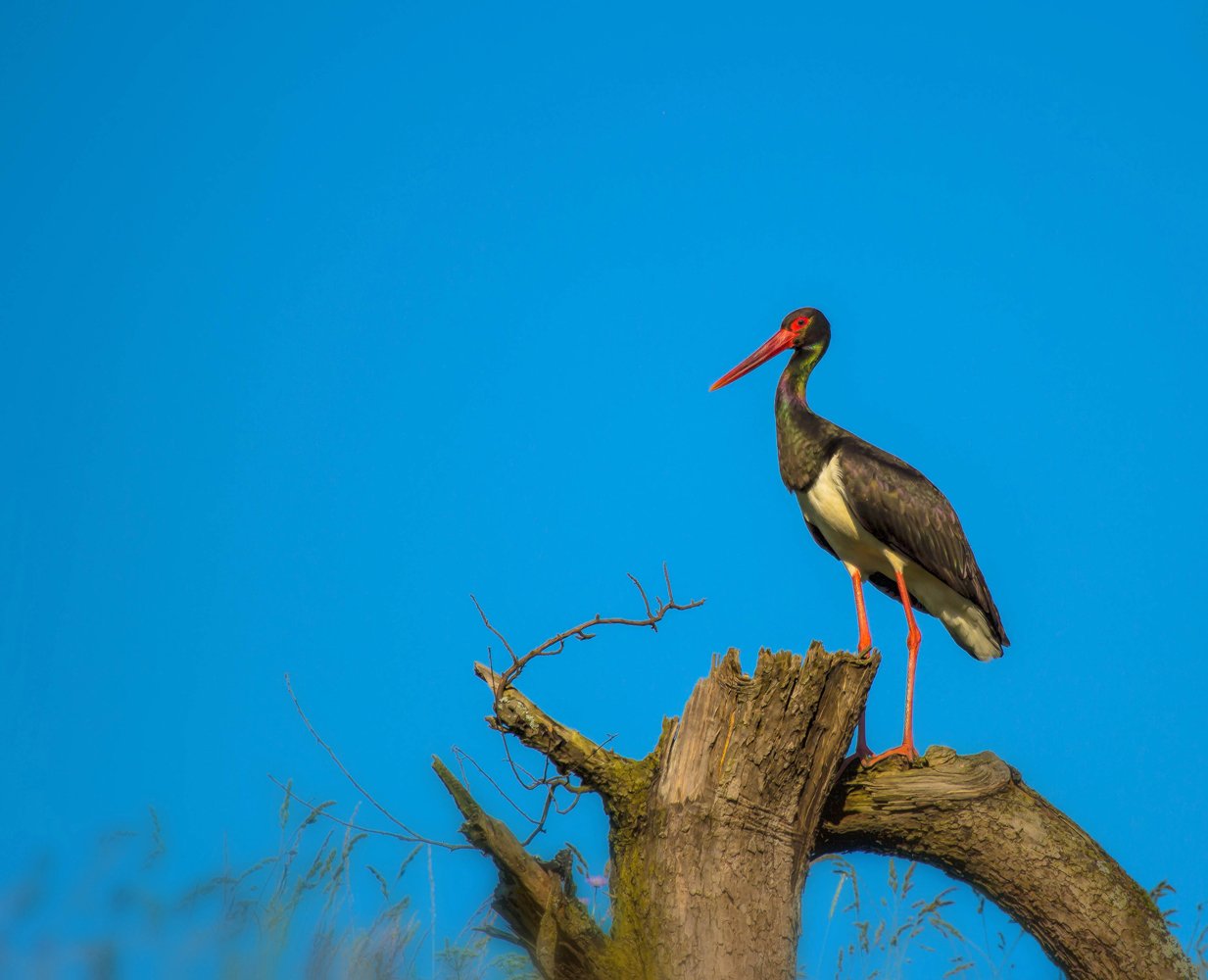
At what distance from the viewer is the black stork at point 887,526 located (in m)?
6.07

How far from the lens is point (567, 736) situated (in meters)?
4.05

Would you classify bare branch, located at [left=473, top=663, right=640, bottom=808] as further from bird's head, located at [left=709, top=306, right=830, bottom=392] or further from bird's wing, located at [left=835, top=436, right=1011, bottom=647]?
bird's head, located at [left=709, top=306, right=830, bottom=392]

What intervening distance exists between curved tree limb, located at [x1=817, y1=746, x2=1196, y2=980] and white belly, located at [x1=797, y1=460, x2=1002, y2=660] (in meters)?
1.78

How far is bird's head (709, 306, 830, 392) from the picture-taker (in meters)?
7.00

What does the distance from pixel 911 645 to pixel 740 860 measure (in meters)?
2.78

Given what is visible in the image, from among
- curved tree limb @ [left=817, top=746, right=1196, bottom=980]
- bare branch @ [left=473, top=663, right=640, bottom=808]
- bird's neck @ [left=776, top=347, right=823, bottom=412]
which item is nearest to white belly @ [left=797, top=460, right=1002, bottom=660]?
bird's neck @ [left=776, top=347, right=823, bottom=412]

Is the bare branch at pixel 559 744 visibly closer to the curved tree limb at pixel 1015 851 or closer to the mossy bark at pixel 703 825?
the mossy bark at pixel 703 825

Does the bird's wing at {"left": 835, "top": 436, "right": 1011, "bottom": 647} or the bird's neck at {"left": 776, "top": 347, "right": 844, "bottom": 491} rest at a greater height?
the bird's neck at {"left": 776, "top": 347, "right": 844, "bottom": 491}

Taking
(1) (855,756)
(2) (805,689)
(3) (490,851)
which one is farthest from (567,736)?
(1) (855,756)

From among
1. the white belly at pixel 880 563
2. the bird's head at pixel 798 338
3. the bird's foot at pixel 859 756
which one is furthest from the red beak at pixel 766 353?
the bird's foot at pixel 859 756

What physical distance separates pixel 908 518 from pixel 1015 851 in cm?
210

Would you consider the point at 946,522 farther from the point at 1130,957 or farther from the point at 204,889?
the point at 204,889

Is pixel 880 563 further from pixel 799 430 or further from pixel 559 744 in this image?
pixel 559 744

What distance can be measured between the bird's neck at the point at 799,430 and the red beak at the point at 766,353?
18cm
